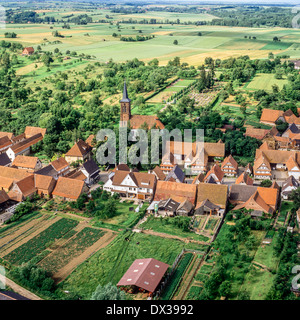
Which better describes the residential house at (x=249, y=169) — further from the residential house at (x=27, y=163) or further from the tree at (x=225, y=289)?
the residential house at (x=27, y=163)

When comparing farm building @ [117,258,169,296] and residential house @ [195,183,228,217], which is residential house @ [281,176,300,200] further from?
farm building @ [117,258,169,296]

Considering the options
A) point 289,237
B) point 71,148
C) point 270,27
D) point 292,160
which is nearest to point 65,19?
point 270,27

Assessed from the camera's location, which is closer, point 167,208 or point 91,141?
point 167,208

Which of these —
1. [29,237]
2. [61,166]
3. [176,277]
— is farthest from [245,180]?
[29,237]

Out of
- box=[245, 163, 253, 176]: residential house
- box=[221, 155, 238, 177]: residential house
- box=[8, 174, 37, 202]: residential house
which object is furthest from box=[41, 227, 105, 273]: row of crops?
box=[245, 163, 253, 176]: residential house

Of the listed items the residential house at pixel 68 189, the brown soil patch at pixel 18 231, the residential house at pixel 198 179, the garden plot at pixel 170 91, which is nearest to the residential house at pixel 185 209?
the residential house at pixel 198 179

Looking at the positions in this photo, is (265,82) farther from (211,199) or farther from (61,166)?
(61,166)
